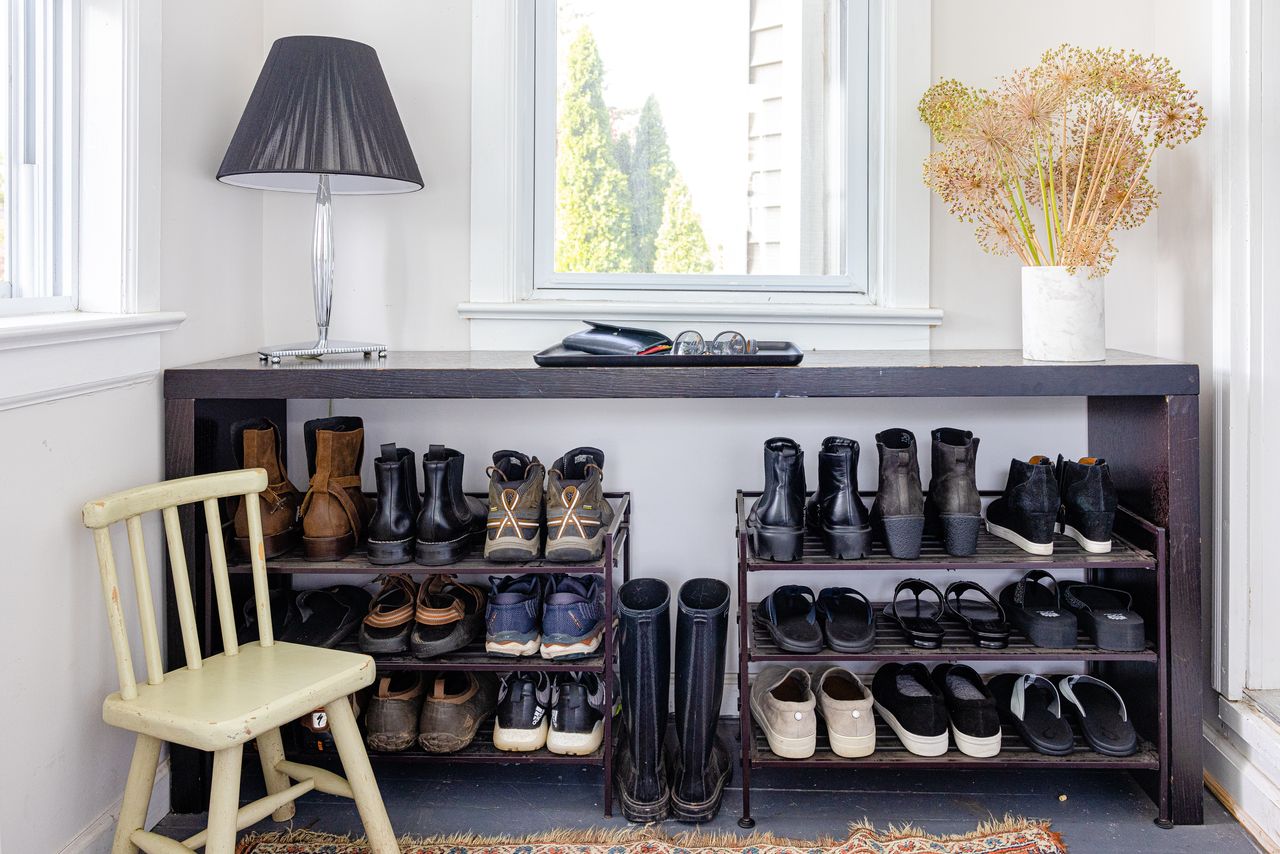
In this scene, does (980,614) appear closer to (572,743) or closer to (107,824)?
(572,743)

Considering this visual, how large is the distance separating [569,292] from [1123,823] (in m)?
1.66

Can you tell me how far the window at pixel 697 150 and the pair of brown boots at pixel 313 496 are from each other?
676mm

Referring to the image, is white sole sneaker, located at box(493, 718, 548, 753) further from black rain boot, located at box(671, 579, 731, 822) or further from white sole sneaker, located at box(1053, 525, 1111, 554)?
white sole sneaker, located at box(1053, 525, 1111, 554)

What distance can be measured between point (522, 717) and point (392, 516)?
0.49 metres

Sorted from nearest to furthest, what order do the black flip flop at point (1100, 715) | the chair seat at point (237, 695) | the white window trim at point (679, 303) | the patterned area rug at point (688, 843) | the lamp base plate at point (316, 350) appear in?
the chair seat at point (237, 695) → the patterned area rug at point (688, 843) → the black flip flop at point (1100, 715) → the lamp base plate at point (316, 350) → the white window trim at point (679, 303)

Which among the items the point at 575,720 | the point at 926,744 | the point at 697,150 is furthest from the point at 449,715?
the point at 697,150

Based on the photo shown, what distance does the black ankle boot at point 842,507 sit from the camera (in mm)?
1821

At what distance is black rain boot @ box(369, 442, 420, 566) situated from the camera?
1827mm

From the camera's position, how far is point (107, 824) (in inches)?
64.9

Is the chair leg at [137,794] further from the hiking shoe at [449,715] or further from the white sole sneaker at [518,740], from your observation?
the white sole sneaker at [518,740]

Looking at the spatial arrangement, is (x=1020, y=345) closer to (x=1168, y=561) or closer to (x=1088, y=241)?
(x=1088, y=241)

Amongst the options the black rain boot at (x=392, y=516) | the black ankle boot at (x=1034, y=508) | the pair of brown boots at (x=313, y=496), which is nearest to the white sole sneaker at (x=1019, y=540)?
the black ankle boot at (x=1034, y=508)

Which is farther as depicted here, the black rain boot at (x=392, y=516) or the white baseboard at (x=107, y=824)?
the black rain boot at (x=392, y=516)

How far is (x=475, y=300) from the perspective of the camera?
227 cm
